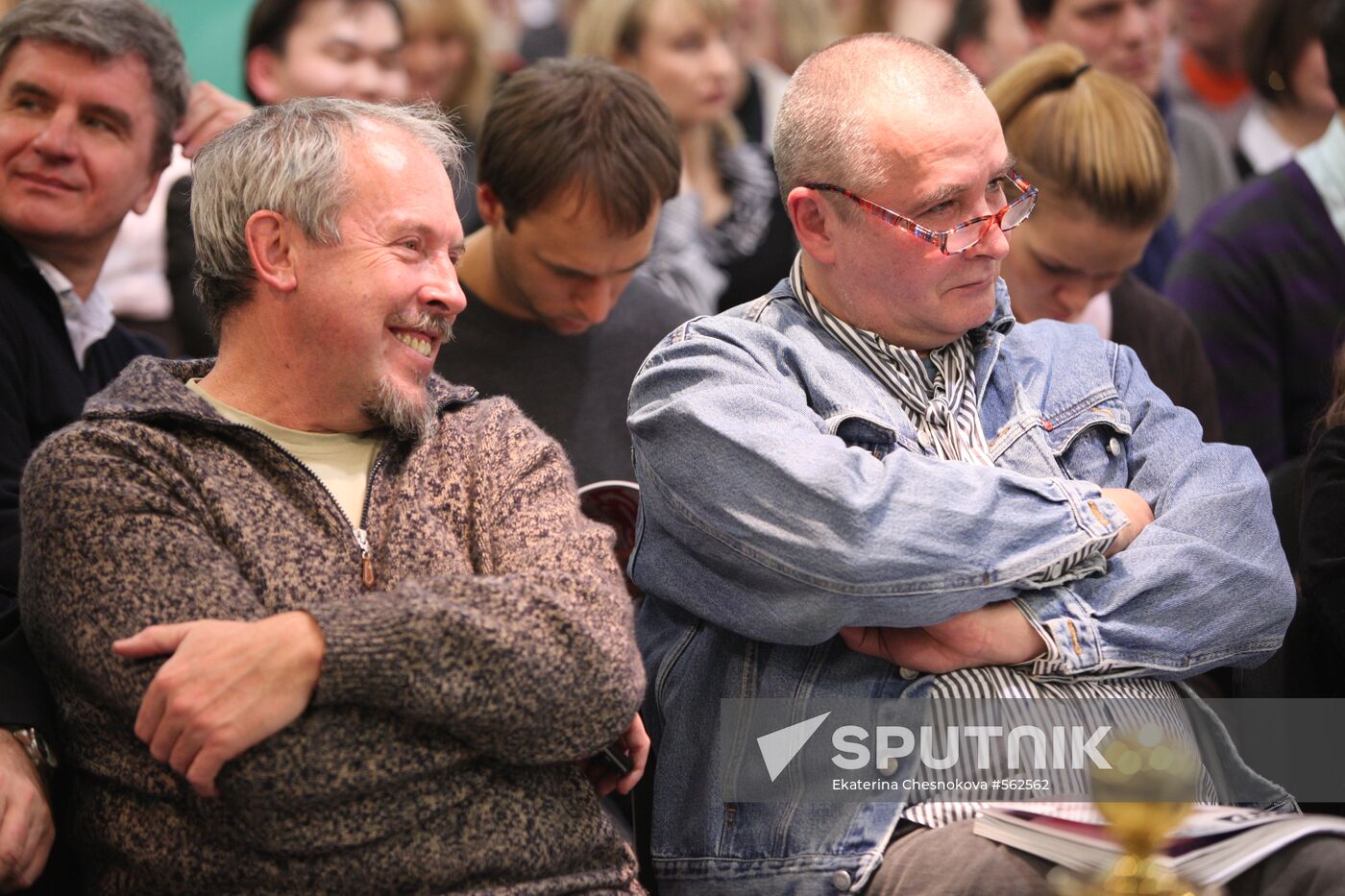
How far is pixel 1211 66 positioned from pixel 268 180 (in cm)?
481

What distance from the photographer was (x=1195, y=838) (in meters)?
1.78

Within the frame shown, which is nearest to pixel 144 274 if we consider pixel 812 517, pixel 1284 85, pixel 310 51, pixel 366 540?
pixel 310 51

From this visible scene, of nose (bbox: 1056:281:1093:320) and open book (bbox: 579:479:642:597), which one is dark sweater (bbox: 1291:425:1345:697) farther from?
open book (bbox: 579:479:642:597)

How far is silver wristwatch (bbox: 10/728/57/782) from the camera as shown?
1.94 meters

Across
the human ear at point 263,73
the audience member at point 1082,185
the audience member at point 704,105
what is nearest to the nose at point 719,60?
the audience member at point 704,105

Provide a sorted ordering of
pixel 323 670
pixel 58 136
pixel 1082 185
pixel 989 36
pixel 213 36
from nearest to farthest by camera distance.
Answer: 1. pixel 323 670
2. pixel 58 136
3. pixel 1082 185
4. pixel 213 36
5. pixel 989 36

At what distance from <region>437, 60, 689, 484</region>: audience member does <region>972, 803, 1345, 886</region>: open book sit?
3.92 ft

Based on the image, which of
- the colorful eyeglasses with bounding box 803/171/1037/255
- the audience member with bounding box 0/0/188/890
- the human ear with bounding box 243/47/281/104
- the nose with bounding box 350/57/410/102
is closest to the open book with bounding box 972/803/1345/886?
the colorful eyeglasses with bounding box 803/171/1037/255

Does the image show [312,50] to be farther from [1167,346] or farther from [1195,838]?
[1195,838]

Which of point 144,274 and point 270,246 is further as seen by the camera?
point 144,274

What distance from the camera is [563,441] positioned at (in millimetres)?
2865

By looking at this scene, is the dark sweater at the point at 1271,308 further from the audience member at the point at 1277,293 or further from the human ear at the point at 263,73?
the human ear at the point at 263,73

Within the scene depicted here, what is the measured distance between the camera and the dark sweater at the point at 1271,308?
345cm

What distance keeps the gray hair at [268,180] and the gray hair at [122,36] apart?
727 millimetres
